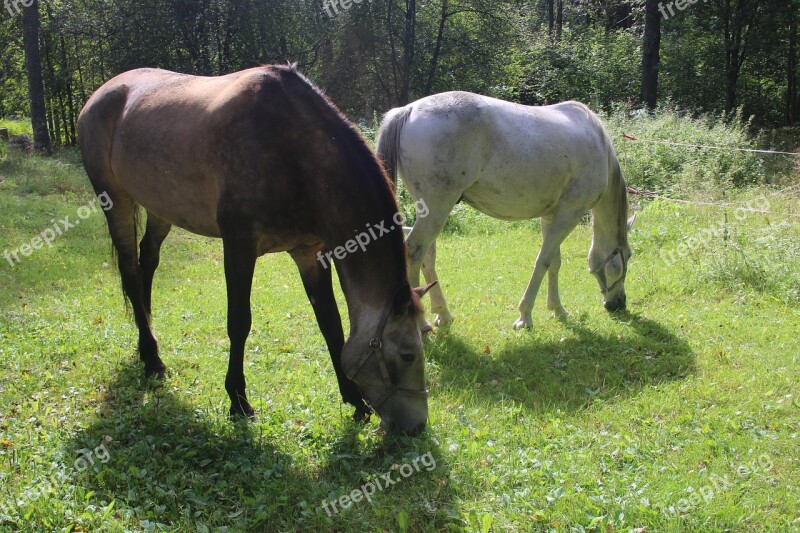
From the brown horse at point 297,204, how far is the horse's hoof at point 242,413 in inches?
0.4

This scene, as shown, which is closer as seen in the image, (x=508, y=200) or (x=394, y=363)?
(x=394, y=363)

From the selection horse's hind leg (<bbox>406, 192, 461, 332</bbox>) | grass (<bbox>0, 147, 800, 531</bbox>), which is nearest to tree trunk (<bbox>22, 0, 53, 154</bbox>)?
grass (<bbox>0, 147, 800, 531</bbox>)

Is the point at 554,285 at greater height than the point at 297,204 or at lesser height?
lesser

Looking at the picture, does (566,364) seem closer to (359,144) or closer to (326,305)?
(326,305)

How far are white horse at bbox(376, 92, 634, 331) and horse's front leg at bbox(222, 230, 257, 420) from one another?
236cm

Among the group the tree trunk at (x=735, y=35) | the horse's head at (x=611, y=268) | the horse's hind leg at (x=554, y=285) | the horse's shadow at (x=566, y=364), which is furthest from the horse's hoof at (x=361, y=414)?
the tree trunk at (x=735, y=35)

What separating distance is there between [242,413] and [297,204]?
1547 mm

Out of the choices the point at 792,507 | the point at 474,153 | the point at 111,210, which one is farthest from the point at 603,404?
the point at 111,210

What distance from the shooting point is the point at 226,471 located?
368cm

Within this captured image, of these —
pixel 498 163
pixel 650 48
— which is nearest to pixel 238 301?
pixel 498 163

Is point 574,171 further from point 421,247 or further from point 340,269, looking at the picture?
point 340,269

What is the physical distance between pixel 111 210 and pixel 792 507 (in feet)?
17.5
